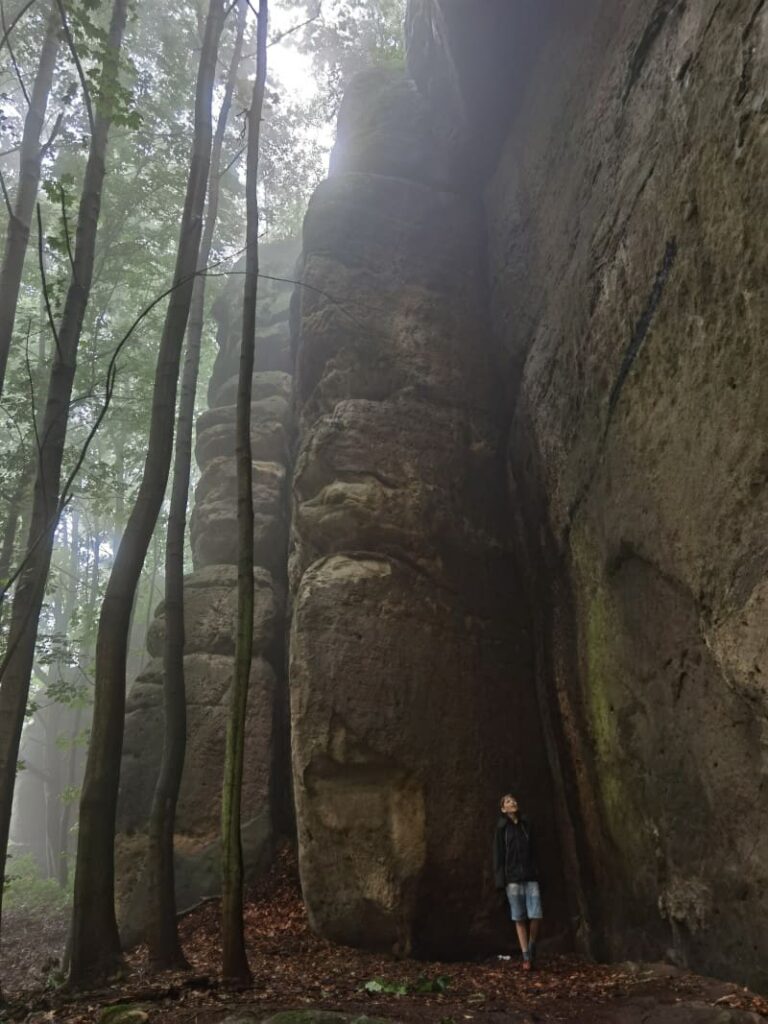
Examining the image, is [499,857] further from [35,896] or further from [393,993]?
[35,896]

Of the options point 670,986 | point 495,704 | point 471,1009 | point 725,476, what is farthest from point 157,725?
point 725,476

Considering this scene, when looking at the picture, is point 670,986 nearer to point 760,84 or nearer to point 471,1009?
point 471,1009

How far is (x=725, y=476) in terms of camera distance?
5539mm

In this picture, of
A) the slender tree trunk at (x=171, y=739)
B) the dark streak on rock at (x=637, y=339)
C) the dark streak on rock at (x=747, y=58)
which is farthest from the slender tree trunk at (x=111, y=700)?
the dark streak on rock at (x=747, y=58)

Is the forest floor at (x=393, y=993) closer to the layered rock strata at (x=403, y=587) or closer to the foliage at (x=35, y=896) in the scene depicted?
the layered rock strata at (x=403, y=587)

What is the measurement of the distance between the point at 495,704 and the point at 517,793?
3.66 ft

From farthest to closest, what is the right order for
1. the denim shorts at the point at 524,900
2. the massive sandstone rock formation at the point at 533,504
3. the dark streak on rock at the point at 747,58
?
the denim shorts at the point at 524,900
the massive sandstone rock formation at the point at 533,504
the dark streak on rock at the point at 747,58

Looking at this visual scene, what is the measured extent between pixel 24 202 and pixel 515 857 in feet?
35.1

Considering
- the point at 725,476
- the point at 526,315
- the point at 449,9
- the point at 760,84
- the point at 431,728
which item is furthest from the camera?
the point at 449,9

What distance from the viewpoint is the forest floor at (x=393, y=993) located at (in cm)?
529

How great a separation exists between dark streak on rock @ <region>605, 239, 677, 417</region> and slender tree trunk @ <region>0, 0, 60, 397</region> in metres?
6.94

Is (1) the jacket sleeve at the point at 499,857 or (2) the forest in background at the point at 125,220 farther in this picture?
(2) the forest in background at the point at 125,220

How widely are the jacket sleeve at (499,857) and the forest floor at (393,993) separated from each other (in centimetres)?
87

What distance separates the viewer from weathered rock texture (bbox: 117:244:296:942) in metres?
11.0
